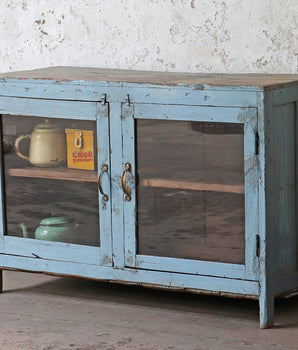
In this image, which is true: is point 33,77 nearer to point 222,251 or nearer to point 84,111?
point 84,111

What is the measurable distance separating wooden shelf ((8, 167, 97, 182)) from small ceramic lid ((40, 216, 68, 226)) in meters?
0.16

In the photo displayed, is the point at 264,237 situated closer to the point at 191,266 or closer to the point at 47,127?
the point at 191,266

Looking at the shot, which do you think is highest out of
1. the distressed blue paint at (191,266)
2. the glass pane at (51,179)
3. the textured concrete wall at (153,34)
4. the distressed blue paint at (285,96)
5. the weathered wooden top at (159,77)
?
the textured concrete wall at (153,34)

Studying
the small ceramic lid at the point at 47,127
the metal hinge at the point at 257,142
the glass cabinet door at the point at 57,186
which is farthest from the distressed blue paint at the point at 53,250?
the metal hinge at the point at 257,142

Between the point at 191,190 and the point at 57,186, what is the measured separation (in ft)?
1.83

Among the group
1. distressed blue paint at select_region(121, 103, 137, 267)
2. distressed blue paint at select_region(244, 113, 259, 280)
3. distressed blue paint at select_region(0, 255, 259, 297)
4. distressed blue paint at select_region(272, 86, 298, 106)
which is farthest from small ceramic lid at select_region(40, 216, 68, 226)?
distressed blue paint at select_region(272, 86, 298, 106)

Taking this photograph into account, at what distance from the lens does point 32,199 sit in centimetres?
316

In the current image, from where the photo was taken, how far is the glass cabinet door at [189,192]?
2.78 metres

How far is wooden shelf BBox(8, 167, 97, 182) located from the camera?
3.04 m

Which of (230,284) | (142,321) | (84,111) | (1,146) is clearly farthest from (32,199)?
(230,284)

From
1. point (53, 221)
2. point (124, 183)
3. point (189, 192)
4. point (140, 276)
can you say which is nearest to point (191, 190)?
point (189, 192)

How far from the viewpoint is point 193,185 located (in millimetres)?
2855

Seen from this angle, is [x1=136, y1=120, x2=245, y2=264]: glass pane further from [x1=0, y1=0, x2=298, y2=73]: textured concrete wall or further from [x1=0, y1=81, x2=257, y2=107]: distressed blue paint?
[x1=0, y1=0, x2=298, y2=73]: textured concrete wall

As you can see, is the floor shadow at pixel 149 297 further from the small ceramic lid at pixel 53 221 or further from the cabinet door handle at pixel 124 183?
the cabinet door handle at pixel 124 183
